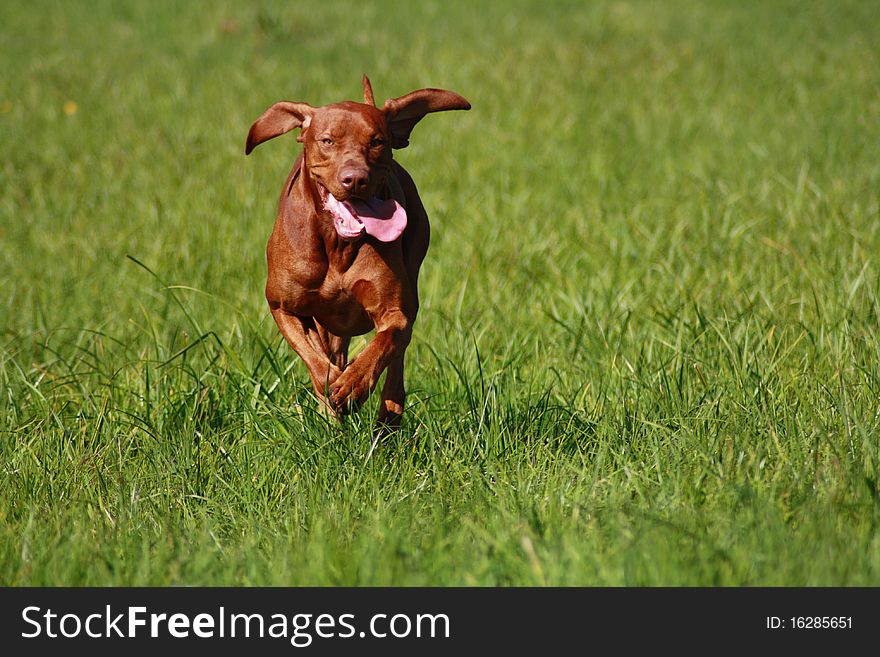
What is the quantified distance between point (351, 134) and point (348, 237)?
275mm

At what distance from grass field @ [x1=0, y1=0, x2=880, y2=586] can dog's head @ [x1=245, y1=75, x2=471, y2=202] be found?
3.01ft

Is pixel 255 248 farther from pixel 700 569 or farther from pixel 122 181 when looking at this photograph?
pixel 700 569

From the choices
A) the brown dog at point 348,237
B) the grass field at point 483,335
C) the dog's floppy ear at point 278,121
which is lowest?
the grass field at point 483,335

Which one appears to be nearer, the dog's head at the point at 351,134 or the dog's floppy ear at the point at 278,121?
the dog's head at the point at 351,134

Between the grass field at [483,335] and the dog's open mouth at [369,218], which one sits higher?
the dog's open mouth at [369,218]

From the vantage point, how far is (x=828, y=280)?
5043 mm

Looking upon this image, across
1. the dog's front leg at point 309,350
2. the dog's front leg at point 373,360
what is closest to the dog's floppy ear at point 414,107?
the dog's front leg at point 373,360

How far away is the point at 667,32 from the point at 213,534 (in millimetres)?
10638

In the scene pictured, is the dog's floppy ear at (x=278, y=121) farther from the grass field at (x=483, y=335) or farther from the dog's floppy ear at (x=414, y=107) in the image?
the grass field at (x=483, y=335)

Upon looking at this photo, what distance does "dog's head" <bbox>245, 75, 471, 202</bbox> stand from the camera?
108 inches

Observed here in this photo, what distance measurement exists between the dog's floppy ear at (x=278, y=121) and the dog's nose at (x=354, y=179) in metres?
0.33

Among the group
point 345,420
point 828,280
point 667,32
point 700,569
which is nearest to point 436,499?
point 345,420

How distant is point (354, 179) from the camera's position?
271 cm

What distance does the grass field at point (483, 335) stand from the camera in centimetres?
290
